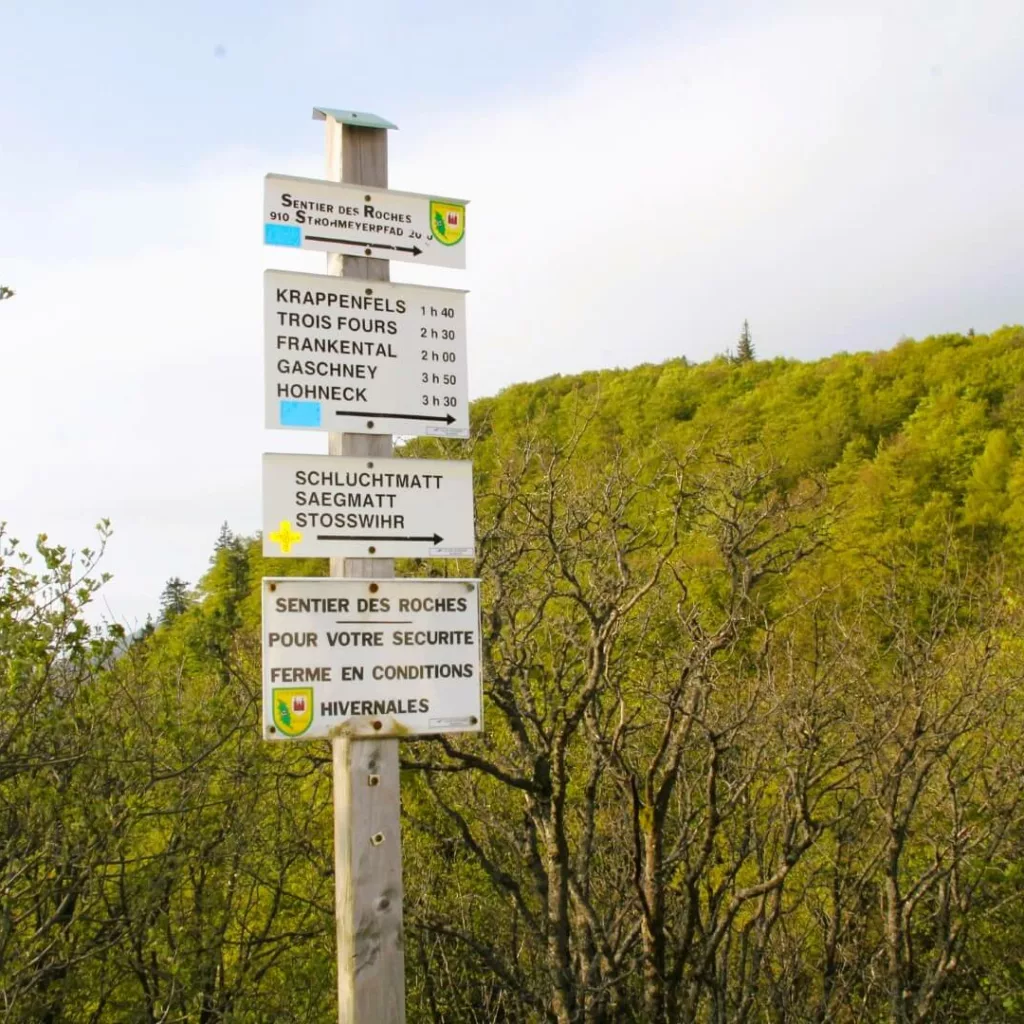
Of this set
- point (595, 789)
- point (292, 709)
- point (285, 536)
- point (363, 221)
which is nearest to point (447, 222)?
point (363, 221)

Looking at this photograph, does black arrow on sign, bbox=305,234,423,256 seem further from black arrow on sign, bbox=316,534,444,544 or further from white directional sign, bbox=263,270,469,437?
black arrow on sign, bbox=316,534,444,544

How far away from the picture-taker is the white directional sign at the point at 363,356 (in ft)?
9.56

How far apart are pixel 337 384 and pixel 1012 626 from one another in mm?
8136

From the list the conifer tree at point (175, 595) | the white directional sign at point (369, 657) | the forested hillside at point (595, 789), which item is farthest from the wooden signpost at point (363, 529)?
the conifer tree at point (175, 595)

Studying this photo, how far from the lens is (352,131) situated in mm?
3168

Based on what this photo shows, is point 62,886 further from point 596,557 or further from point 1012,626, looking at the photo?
point 1012,626

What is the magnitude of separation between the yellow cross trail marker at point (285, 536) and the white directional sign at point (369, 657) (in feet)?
0.28

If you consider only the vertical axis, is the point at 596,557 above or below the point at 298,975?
above

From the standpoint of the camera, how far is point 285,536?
111 inches

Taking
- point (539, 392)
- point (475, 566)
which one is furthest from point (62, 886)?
point (539, 392)

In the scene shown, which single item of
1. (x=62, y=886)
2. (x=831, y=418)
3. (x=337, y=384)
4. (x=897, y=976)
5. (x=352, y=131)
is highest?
(x=831, y=418)

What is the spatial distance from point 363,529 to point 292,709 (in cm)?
48

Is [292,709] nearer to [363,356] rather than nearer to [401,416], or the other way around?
[401,416]

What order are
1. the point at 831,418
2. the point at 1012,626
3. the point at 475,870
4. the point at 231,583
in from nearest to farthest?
the point at 1012,626, the point at 475,870, the point at 231,583, the point at 831,418
